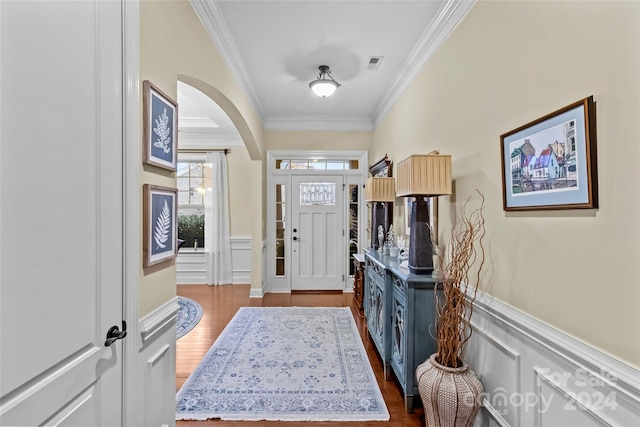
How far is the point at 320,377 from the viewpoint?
250cm

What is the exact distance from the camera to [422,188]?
6.81 feet

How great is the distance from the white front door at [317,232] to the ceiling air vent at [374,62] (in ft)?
7.31

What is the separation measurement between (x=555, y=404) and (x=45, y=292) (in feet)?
6.28

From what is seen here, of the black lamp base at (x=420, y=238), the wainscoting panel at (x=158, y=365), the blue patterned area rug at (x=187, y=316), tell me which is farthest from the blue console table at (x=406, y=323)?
the blue patterned area rug at (x=187, y=316)

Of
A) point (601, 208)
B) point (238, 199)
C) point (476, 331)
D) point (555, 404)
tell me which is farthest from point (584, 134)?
point (238, 199)

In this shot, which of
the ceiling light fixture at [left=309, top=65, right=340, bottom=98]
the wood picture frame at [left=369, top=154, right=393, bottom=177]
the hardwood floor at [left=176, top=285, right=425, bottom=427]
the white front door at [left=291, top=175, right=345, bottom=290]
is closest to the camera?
the hardwood floor at [left=176, top=285, right=425, bottom=427]

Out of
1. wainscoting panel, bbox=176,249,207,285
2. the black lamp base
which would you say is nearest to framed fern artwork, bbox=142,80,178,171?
the black lamp base

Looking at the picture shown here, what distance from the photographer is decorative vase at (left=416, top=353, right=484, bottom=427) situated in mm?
1624

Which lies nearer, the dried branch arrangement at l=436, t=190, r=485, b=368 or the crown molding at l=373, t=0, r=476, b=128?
the dried branch arrangement at l=436, t=190, r=485, b=368

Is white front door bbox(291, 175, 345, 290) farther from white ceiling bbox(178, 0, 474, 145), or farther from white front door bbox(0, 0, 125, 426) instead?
white front door bbox(0, 0, 125, 426)

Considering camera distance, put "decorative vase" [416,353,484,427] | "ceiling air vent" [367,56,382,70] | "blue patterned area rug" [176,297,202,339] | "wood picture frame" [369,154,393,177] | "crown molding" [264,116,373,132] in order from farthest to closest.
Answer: "crown molding" [264,116,373,132]
"wood picture frame" [369,154,393,177]
"blue patterned area rug" [176,297,202,339]
"ceiling air vent" [367,56,382,70]
"decorative vase" [416,353,484,427]

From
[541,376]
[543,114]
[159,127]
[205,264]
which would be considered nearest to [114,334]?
[159,127]

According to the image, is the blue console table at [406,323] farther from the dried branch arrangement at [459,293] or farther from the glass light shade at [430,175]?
the glass light shade at [430,175]

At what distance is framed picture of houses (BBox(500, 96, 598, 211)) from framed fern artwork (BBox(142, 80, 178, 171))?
1751 millimetres
